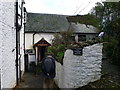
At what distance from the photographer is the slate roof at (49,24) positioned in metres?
22.5

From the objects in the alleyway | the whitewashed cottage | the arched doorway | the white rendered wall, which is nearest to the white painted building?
the alleyway

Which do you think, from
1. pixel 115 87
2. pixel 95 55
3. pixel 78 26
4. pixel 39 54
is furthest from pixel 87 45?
pixel 78 26

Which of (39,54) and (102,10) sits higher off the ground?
(102,10)

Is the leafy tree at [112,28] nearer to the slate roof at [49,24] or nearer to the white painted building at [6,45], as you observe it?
the white painted building at [6,45]

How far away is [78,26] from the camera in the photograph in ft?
78.8

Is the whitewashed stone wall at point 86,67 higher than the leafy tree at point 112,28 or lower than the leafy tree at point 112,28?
lower

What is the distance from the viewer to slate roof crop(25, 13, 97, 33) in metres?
22.5

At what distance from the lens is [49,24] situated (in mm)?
23562

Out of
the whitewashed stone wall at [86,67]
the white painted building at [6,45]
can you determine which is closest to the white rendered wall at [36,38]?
the white painted building at [6,45]

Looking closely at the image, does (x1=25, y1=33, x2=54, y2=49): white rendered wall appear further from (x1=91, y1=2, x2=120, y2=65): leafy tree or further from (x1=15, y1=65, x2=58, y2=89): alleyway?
(x1=91, y1=2, x2=120, y2=65): leafy tree

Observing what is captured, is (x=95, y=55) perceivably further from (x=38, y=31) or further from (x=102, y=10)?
(x=38, y=31)

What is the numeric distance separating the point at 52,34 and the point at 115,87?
1724 centimetres

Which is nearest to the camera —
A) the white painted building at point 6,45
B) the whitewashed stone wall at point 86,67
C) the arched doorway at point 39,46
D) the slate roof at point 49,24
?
the white painted building at point 6,45

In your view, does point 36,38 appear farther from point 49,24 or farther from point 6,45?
point 6,45
